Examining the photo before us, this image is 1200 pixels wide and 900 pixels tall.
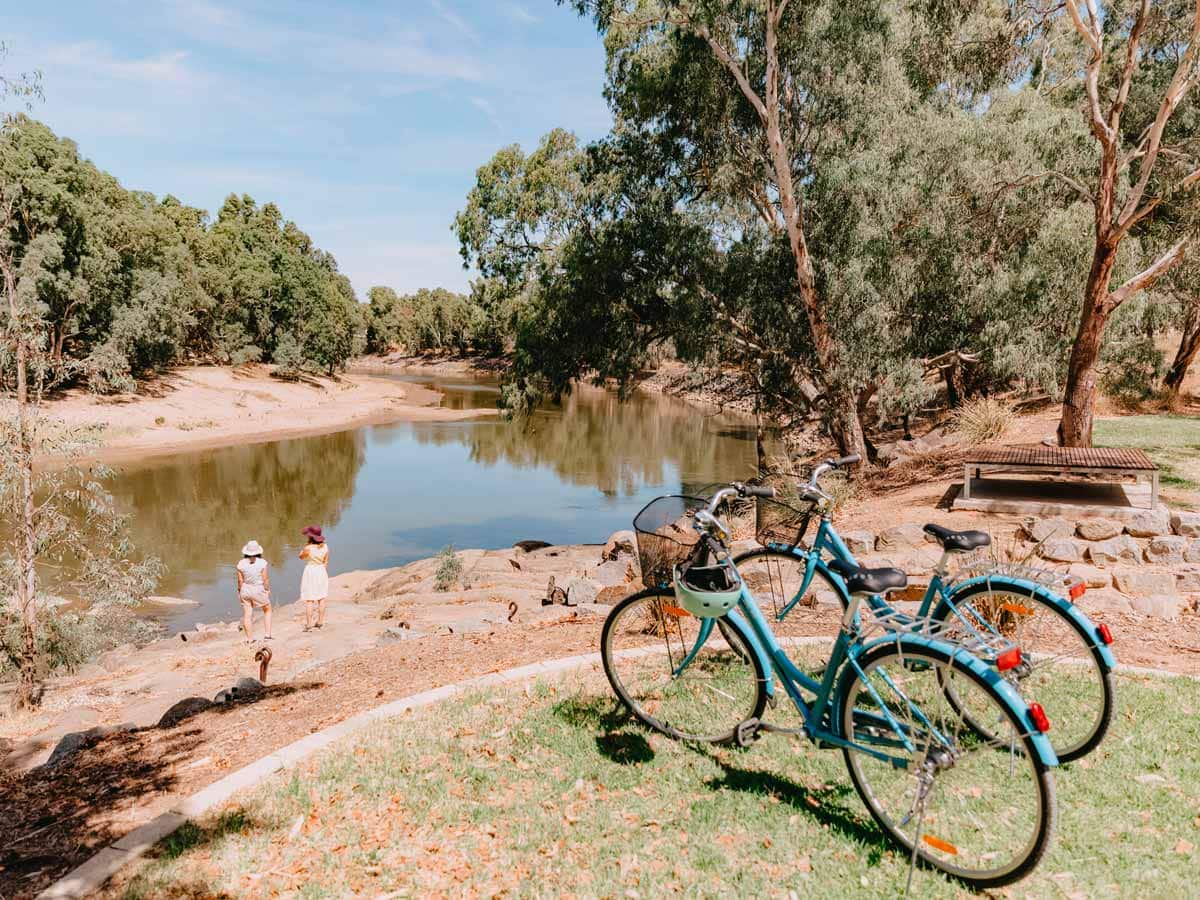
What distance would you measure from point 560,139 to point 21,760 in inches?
741

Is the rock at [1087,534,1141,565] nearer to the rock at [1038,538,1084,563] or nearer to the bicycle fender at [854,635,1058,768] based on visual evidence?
the rock at [1038,538,1084,563]

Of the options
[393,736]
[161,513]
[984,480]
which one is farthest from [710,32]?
[161,513]

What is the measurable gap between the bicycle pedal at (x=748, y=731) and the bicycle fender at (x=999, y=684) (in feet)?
3.42

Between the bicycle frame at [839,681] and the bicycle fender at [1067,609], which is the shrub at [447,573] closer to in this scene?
the bicycle frame at [839,681]

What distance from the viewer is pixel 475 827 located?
11.2ft

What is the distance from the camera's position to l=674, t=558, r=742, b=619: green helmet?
3510 millimetres

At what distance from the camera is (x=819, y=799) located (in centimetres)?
346

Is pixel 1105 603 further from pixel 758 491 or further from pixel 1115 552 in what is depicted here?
pixel 758 491

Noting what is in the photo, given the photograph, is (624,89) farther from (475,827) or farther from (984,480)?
(475,827)

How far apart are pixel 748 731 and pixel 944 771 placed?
976 millimetres

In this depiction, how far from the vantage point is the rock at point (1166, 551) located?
7.63m

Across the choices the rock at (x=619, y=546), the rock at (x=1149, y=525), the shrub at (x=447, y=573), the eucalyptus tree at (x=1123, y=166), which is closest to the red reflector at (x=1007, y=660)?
the rock at (x=1149, y=525)

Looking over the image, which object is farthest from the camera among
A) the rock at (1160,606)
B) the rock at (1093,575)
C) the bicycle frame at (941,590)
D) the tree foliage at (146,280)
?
the tree foliage at (146,280)

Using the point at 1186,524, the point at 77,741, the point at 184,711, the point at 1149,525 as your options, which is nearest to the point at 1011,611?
the point at 1149,525
